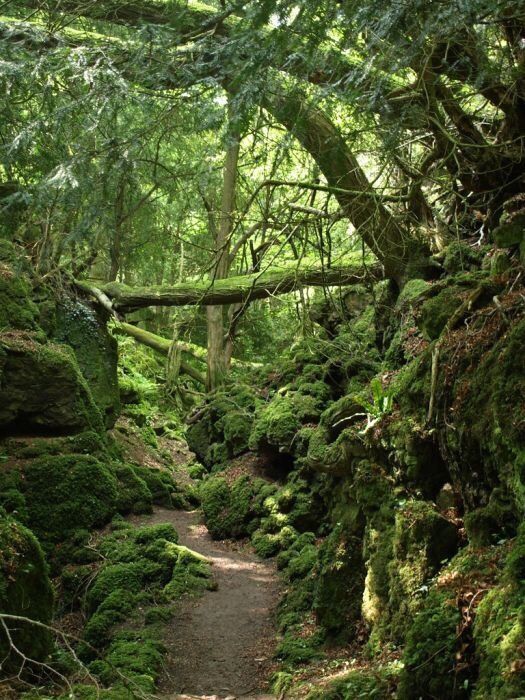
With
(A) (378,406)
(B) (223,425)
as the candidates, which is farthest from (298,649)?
(B) (223,425)

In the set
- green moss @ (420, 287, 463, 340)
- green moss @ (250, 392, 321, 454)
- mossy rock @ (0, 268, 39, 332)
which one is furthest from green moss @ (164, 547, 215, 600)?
green moss @ (420, 287, 463, 340)

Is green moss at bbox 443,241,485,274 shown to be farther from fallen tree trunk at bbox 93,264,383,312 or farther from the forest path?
the forest path

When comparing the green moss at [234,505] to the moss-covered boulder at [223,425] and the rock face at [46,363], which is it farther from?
the rock face at [46,363]

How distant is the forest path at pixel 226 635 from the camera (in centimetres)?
693

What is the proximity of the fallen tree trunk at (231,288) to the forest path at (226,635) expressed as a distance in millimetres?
4315

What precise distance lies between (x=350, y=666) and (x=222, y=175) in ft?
42.7

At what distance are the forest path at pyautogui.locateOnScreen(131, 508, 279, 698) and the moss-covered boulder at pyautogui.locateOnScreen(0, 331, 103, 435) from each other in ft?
10.6

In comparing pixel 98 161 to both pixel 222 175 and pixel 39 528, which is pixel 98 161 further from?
pixel 222 175

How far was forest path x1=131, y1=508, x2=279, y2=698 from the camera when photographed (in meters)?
6.93

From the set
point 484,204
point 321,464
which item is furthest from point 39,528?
point 484,204

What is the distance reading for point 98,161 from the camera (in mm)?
7508

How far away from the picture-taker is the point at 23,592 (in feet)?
16.5

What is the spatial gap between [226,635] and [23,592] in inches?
149

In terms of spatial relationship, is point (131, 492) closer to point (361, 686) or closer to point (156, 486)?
point (156, 486)
